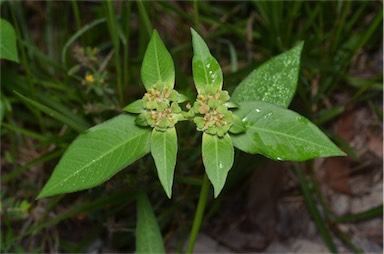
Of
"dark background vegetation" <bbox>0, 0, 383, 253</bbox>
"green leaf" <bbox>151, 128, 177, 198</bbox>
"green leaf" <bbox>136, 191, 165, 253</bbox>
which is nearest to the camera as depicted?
"green leaf" <bbox>151, 128, 177, 198</bbox>

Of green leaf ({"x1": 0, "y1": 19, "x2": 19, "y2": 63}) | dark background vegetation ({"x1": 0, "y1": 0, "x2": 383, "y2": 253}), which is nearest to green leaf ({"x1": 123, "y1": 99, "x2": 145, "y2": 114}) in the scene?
green leaf ({"x1": 0, "y1": 19, "x2": 19, "y2": 63})

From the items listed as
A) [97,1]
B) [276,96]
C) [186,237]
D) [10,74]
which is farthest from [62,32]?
[276,96]

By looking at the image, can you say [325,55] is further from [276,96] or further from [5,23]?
[5,23]

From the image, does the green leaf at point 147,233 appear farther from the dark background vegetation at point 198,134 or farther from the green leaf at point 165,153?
the green leaf at point 165,153

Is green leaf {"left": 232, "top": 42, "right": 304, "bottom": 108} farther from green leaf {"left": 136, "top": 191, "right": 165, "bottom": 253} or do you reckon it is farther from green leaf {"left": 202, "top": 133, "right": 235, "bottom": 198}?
green leaf {"left": 136, "top": 191, "right": 165, "bottom": 253}

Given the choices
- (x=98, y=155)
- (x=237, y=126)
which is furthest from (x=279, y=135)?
(x=98, y=155)
